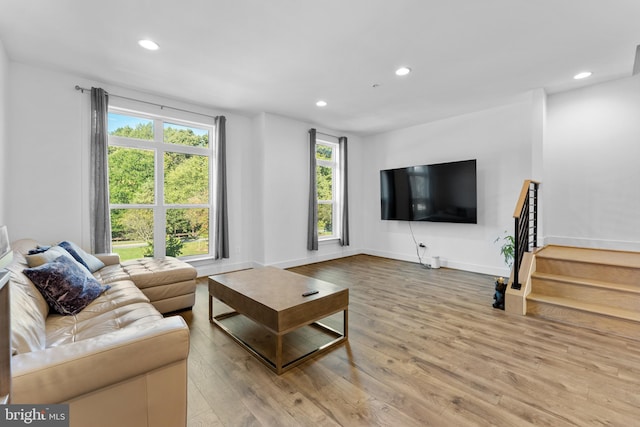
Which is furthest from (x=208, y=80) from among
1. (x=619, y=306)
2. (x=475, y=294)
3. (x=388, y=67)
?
(x=619, y=306)

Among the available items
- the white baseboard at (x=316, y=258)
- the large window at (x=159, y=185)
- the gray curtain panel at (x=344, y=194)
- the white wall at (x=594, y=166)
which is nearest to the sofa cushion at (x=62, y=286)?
the large window at (x=159, y=185)

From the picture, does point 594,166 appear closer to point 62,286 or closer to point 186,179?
point 186,179

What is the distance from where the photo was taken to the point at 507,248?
4012 millimetres

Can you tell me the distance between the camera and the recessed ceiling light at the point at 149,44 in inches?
108

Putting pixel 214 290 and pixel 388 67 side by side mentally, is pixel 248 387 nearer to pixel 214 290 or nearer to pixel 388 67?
pixel 214 290

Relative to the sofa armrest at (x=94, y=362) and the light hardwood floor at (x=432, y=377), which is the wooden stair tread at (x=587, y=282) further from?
the sofa armrest at (x=94, y=362)

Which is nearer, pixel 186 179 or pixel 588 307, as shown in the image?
pixel 588 307

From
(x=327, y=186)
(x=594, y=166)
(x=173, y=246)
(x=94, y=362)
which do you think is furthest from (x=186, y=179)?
(x=594, y=166)

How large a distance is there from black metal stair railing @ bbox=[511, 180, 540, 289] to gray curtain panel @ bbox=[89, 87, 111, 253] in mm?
4860

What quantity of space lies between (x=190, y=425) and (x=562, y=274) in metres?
3.99

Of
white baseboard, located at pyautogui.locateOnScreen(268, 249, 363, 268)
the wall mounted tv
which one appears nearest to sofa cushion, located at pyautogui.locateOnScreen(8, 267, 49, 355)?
white baseboard, located at pyautogui.locateOnScreen(268, 249, 363, 268)

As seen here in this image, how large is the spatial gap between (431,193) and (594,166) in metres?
2.18

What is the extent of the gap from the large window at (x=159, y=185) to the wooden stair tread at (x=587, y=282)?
4723 mm

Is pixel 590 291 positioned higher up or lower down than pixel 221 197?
lower down
